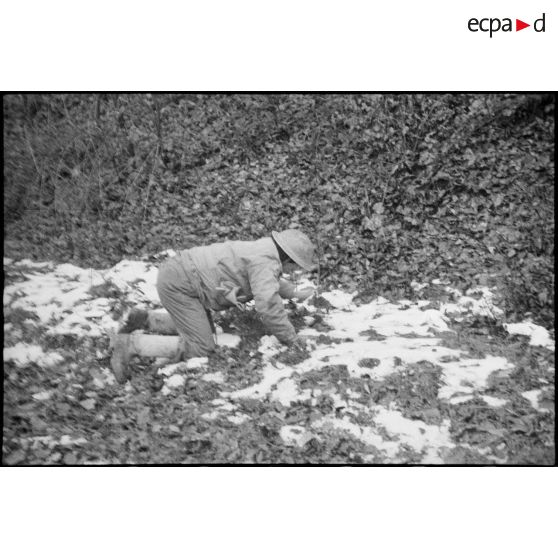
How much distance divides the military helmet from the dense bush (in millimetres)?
123

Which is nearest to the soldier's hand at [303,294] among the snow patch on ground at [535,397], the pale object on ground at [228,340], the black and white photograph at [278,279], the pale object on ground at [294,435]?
the black and white photograph at [278,279]

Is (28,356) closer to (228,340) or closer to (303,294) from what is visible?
(228,340)

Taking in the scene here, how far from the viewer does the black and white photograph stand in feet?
14.3

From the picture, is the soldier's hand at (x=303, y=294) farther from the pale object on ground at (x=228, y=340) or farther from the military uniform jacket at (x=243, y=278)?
the pale object on ground at (x=228, y=340)

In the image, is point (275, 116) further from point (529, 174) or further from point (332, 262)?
point (529, 174)

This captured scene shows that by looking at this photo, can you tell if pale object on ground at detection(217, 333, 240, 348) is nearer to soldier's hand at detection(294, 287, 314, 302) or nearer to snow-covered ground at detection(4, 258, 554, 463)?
snow-covered ground at detection(4, 258, 554, 463)

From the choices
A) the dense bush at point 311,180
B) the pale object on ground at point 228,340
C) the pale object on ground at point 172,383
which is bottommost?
the pale object on ground at point 172,383

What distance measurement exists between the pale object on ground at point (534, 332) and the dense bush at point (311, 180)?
11 centimetres

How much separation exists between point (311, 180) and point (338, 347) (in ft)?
4.39

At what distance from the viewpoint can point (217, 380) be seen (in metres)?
4.53

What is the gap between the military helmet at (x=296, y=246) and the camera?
15.1 feet

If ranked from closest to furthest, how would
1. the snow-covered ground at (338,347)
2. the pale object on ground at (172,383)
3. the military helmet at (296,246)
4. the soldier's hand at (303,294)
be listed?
1. the snow-covered ground at (338,347)
2. the pale object on ground at (172,383)
3. the military helmet at (296,246)
4. the soldier's hand at (303,294)

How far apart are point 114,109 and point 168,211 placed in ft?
2.82

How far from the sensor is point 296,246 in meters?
4.62
